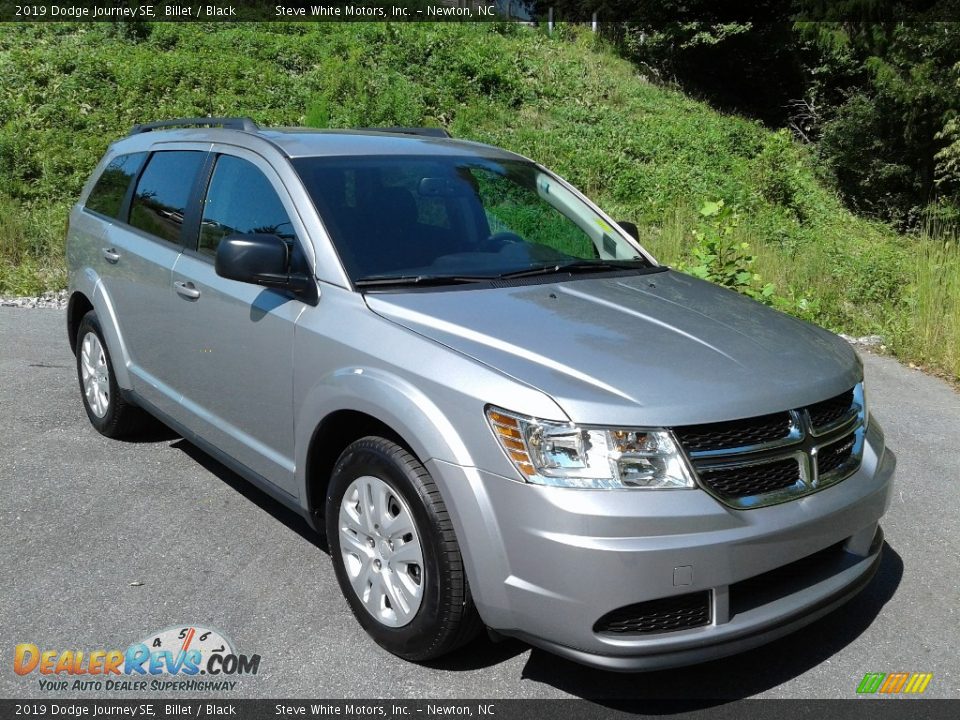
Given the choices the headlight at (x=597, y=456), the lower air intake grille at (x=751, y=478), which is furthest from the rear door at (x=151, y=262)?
the lower air intake grille at (x=751, y=478)

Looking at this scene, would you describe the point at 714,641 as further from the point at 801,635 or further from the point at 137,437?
the point at 137,437

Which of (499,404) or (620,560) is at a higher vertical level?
(499,404)

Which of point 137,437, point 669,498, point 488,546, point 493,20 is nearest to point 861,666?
point 669,498

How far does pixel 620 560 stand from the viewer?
2.51m

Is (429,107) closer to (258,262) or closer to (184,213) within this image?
(184,213)

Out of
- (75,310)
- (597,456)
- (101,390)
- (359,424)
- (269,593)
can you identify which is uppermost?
(597,456)

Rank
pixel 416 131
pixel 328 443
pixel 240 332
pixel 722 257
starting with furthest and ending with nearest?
pixel 722 257 → pixel 416 131 → pixel 240 332 → pixel 328 443

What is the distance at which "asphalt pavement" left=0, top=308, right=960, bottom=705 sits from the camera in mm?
3016

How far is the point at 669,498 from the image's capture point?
2568 mm

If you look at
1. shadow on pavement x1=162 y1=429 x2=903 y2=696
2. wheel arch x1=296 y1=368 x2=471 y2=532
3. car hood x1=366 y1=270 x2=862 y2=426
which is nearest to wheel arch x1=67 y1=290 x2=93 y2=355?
wheel arch x1=296 y1=368 x2=471 y2=532

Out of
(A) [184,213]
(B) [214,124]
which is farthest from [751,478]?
(B) [214,124]

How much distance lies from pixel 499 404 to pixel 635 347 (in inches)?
23.2

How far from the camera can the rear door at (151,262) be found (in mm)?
4371

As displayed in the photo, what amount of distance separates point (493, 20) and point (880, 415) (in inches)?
888
